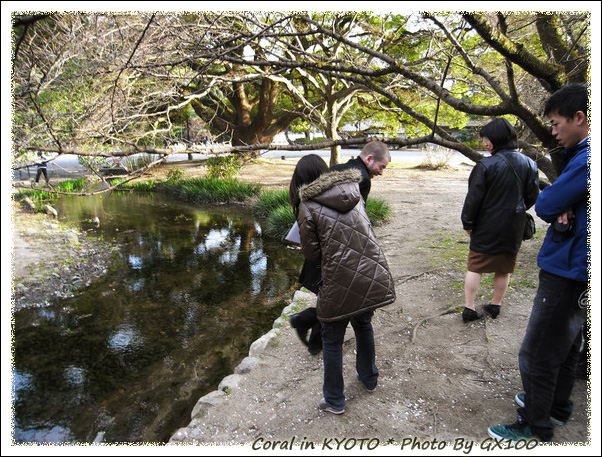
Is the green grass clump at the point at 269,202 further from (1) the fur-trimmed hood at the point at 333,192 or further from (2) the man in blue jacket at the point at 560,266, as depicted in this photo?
(2) the man in blue jacket at the point at 560,266

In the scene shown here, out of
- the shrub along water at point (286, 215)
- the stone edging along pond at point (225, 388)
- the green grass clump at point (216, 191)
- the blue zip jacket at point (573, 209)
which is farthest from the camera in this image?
the green grass clump at point (216, 191)

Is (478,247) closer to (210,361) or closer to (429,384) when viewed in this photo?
(429,384)

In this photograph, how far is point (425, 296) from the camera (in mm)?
4293

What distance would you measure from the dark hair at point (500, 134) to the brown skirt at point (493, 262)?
862 millimetres

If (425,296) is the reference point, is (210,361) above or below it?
below

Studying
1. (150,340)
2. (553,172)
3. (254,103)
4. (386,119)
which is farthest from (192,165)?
(553,172)

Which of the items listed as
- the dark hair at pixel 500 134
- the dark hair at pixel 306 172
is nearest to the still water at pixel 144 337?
the dark hair at pixel 306 172

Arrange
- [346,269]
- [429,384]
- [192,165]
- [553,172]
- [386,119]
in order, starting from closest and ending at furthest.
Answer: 1. [346,269]
2. [429,384]
3. [553,172]
4. [386,119]
5. [192,165]

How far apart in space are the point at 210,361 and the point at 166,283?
8.59 feet

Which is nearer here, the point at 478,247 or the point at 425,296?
the point at 478,247

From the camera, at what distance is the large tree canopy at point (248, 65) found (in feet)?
10.9

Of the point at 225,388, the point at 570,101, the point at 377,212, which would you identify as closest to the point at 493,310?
the point at 570,101

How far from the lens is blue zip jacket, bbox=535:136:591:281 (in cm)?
177

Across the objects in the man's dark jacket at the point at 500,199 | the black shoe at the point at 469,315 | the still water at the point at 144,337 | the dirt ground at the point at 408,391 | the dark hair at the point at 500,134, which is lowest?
the still water at the point at 144,337
